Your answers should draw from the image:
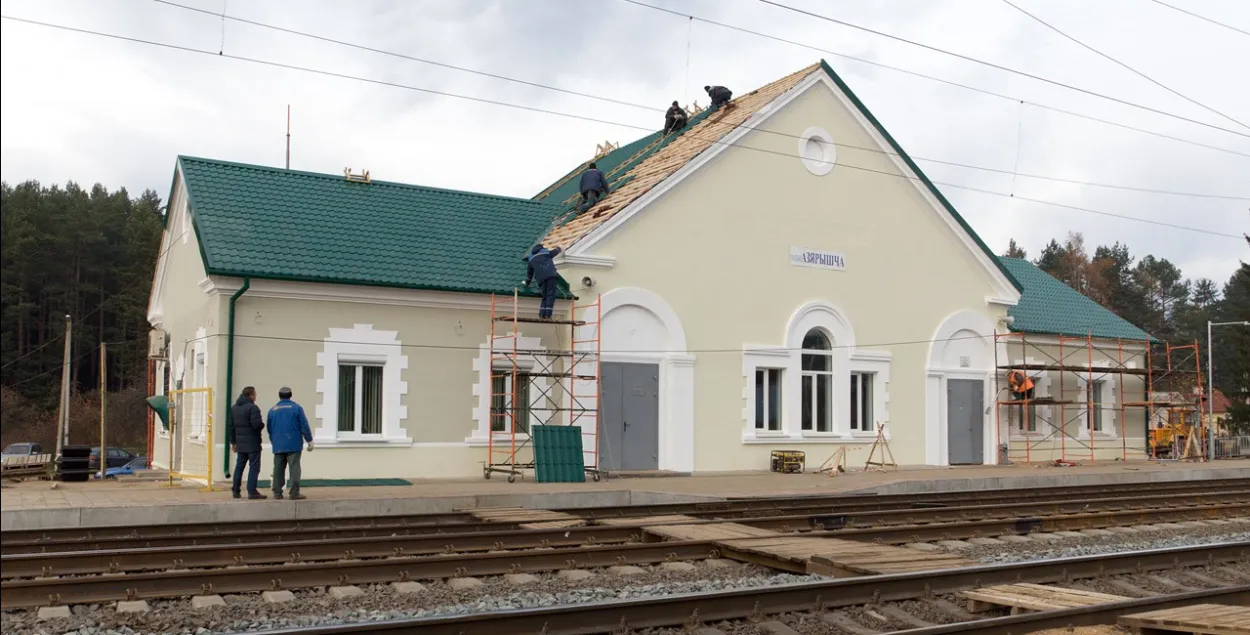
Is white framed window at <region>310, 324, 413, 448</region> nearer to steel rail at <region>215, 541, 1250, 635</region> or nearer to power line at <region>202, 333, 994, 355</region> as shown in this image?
power line at <region>202, 333, 994, 355</region>

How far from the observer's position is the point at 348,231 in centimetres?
2241

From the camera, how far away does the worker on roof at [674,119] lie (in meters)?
29.4

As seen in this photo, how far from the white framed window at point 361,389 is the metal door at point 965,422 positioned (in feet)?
48.5

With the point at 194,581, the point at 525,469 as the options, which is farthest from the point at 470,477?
the point at 194,581

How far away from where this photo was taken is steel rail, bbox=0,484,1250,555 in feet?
39.8

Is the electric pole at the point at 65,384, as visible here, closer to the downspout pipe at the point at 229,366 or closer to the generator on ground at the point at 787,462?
the downspout pipe at the point at 229,366

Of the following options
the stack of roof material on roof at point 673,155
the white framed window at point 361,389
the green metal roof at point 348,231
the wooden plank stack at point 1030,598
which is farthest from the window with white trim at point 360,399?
the wooden plank stack at point 1030,598

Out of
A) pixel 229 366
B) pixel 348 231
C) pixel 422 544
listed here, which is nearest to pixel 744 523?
pixel 422 544

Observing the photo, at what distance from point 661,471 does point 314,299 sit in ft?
26.8

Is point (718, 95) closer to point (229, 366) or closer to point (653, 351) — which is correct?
point (653, 351)

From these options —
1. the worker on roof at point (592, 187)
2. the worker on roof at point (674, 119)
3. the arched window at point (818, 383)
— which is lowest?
the arched window at point (818, 383)

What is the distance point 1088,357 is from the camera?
32.8 m

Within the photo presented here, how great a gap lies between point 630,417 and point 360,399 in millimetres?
5783

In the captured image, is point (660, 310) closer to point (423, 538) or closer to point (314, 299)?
point (314, 299)
